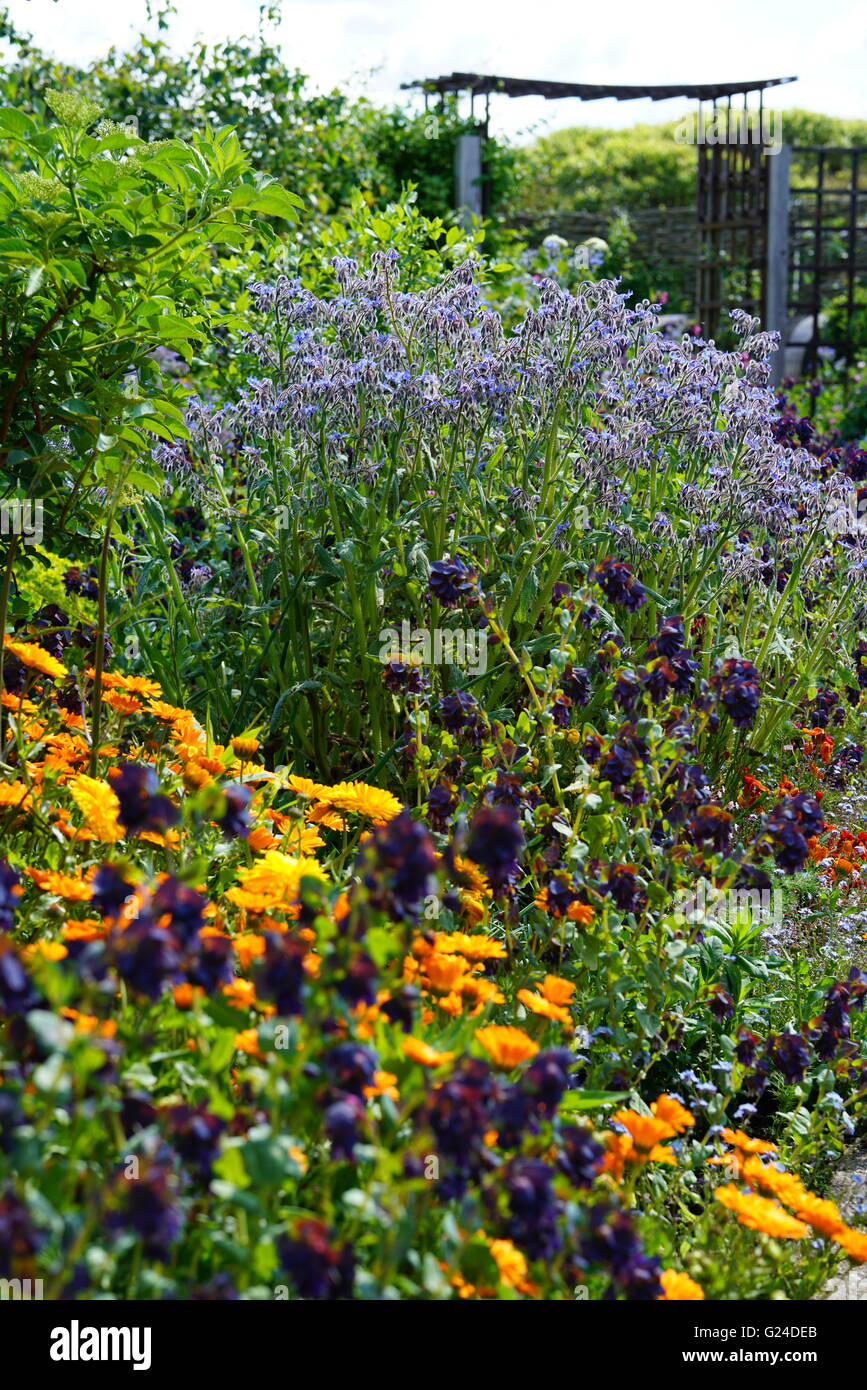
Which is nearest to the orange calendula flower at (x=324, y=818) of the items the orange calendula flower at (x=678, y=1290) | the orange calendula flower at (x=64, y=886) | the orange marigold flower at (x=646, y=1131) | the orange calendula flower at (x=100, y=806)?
the orange calendula flower at (x=100, y=806)

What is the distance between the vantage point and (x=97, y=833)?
2559 millimetres

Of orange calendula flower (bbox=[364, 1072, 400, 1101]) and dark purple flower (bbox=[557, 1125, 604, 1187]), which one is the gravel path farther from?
orange calendula flower (bbox=[364, 1072, 400, 1101])

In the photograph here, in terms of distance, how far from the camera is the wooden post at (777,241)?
14492 millimetres

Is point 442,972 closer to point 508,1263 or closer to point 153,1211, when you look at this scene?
point 508,1263

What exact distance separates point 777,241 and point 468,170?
3884 mm

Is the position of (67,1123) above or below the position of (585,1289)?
above

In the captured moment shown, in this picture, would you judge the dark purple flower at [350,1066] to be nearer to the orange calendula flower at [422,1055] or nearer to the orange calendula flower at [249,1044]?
the orange calendula flower at [422,1055]

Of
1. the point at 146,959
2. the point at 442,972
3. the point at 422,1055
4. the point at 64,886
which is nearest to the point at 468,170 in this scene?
the point at 64,886

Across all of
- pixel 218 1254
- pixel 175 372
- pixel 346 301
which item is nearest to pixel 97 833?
pixel 218 1254

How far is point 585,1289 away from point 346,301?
9.74 ft

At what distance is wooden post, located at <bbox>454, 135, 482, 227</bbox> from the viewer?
42.4 feet

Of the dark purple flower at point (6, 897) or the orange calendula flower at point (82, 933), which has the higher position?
the dark purple flower at point (6, 897)

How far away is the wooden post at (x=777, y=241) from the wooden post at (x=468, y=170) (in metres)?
3.51
